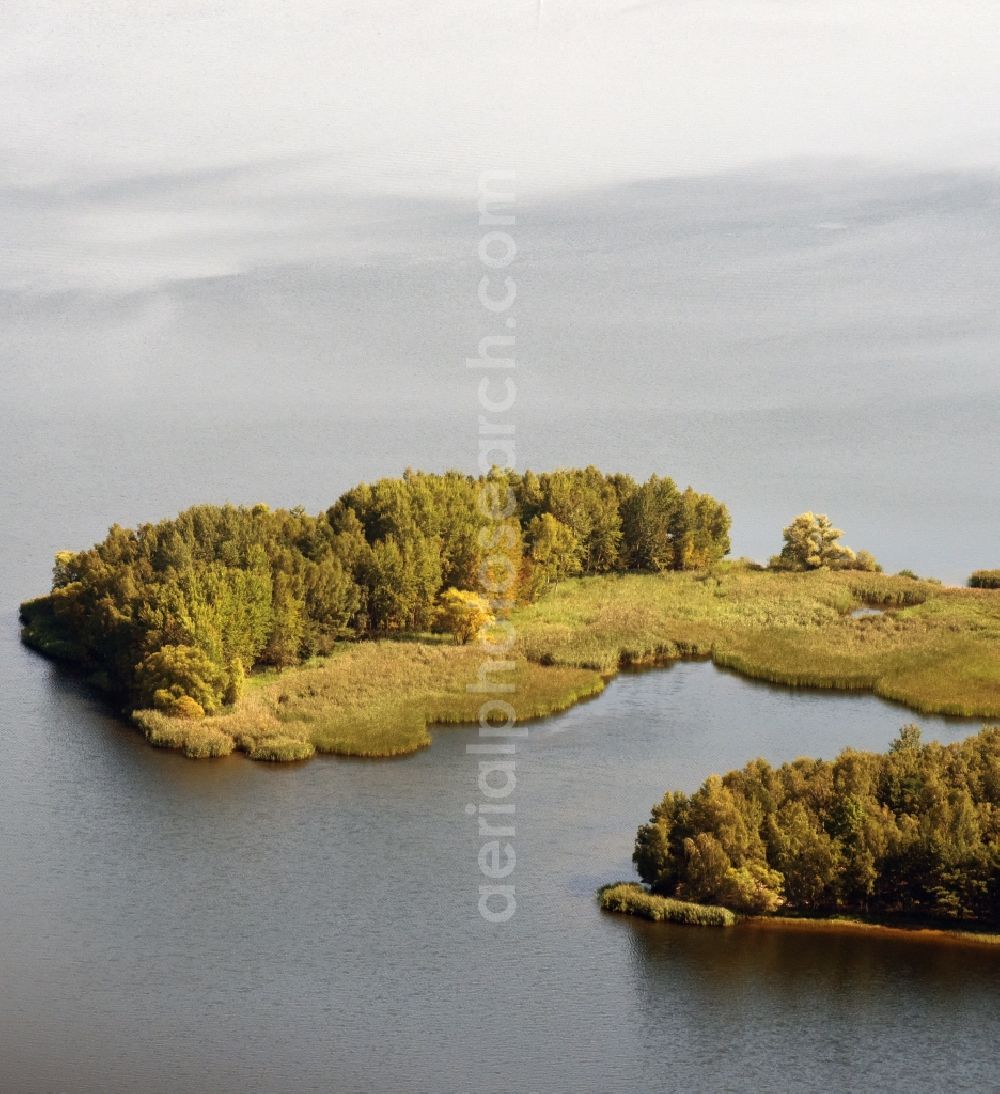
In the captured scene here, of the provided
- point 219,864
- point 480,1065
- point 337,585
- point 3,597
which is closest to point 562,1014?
point 480,1065

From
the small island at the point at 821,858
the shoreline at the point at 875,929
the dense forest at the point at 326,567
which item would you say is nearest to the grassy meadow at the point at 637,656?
the dense forest at the point at 326,567

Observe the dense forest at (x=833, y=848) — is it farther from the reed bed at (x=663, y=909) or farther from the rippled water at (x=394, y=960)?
the rippled water at (x=394, y=960)

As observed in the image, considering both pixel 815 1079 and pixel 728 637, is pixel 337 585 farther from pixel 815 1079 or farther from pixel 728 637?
pixel 815 1079

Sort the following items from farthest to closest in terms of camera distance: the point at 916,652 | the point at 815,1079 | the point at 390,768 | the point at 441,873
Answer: the point at 916,652
the point at 390,768
the point at 441,873
the point at 815,1079

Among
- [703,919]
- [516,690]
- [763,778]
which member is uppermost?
[516,690]

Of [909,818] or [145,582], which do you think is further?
[145,582]

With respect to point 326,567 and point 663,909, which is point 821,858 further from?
point 326,567

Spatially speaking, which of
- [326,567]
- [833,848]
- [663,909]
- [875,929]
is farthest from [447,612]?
[875,929]

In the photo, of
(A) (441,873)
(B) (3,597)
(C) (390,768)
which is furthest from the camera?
(B) (3,597)
